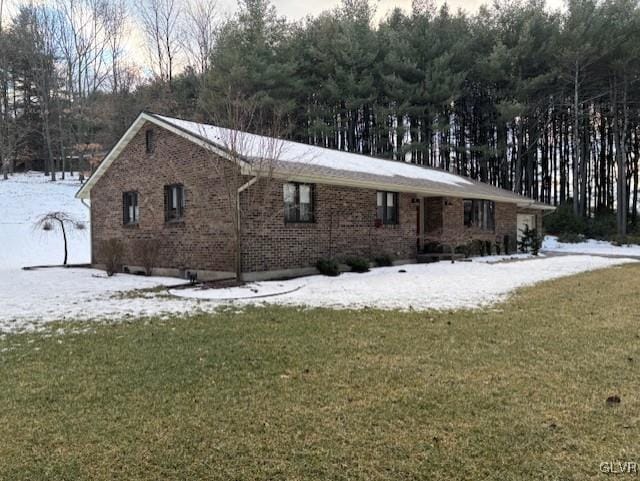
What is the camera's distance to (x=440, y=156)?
31.6 meters

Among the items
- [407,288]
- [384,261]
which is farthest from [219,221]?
[384,261]

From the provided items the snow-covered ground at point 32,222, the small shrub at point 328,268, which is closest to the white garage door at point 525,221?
the small shrub at point 328,268

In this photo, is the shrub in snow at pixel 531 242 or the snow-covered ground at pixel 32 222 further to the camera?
the shrub in snow at pixel 531 242

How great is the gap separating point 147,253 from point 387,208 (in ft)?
24.0

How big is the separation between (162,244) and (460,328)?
926cm

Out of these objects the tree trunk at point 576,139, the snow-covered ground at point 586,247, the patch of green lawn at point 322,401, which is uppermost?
the tree trunk at point 576,139

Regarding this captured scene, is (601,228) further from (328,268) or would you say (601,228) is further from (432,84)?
(328,268)

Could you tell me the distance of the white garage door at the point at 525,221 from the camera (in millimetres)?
22925

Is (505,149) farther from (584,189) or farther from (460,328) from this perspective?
(460,328)

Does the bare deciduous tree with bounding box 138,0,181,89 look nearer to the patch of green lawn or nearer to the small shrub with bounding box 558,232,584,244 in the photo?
the small shrub with bounding box 558,232,584,244

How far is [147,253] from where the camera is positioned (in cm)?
1250

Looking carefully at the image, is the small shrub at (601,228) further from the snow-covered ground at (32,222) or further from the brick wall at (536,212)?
the snow-covered ground at (32,222)

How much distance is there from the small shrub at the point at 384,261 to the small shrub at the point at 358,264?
120cm

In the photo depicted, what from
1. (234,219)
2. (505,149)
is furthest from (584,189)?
(234,219)
